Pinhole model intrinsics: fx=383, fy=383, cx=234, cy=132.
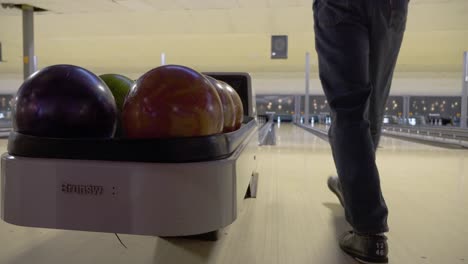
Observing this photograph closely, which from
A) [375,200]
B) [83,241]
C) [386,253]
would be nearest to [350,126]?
[375,200]

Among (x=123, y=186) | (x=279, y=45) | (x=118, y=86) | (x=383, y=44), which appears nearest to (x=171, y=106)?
(x=123, y=186)

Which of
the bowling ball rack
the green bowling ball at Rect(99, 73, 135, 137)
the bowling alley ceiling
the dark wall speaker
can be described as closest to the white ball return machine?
the bowling ball rack

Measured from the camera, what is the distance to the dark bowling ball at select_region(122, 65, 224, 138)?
2.82 ft

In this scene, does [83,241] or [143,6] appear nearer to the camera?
[83,241]

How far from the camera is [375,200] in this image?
1.12 meters

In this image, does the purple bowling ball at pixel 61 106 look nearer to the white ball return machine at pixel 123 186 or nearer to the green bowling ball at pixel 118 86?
the white ball return machine at pixel 123 186

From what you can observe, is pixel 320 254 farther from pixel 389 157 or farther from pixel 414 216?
pixel 389 157

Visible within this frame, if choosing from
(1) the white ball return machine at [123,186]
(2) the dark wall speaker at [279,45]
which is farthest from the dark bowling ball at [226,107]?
(2) the dark wall speaker at [279,45]

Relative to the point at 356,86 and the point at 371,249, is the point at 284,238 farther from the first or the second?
the point at 356,86

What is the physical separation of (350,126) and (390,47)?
0.31 m

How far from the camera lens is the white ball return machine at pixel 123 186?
0.78m

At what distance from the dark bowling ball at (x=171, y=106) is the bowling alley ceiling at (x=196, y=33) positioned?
16.5 ft

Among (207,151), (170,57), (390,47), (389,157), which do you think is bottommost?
(389,157)

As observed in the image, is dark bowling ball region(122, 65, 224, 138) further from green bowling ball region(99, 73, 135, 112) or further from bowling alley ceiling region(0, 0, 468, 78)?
bowling alley ceiling region(0, 0, 468, 78)
